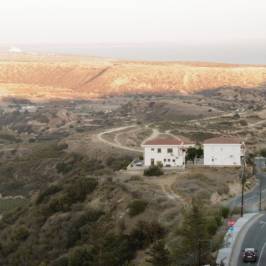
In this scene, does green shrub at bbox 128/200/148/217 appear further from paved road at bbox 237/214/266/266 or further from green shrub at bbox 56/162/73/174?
green shrub at bbox 56/162/73/174

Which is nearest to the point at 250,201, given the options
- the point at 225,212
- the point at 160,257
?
the point at 225,212

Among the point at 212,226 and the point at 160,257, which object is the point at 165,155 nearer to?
the point at 212,226

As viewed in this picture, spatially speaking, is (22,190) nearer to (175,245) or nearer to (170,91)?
(175,245)

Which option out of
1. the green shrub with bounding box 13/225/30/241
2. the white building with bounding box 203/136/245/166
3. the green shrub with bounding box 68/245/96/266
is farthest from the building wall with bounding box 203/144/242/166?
the green shrub with bounding box 68/245/96/266

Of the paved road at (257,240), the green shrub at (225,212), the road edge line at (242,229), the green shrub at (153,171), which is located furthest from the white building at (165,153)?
the paved road at (257,240)

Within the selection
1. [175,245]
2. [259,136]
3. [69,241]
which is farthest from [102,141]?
[175,245]

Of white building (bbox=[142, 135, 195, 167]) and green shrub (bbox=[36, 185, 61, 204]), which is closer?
green shrub (bbox=[36, 185, 61, 204])
